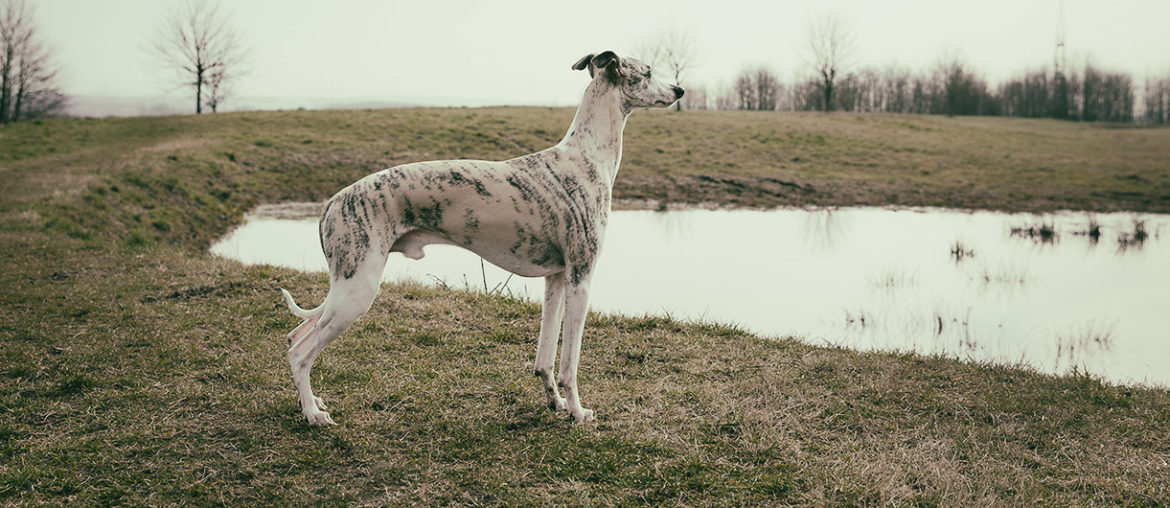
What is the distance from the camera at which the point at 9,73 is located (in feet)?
167

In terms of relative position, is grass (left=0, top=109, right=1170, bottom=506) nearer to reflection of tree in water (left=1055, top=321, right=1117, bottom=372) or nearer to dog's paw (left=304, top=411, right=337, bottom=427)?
dog's paw (left=304, top=411, right=337, bottom=427)

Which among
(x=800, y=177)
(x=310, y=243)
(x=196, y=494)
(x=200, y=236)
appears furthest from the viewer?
(x=800, y=177)

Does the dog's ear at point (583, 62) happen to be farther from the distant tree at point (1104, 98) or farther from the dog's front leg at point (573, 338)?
the distant tree at point (1104, 98)

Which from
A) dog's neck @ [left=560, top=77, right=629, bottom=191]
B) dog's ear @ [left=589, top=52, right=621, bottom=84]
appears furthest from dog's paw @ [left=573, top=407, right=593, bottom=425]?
dog's ear @ [left=589, top=52, right=621, bottom=84]

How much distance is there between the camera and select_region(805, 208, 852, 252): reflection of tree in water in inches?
682

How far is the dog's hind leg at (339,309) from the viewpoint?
183 inches

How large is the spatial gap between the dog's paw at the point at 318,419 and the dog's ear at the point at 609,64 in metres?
2.98

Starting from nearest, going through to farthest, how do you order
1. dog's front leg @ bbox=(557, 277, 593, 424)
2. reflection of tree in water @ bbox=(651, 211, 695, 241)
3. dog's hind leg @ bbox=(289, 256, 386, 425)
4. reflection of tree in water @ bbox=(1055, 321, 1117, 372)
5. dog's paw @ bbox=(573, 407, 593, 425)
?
dog's hind leg @ bbox=(289, 256, 386, 425)
dog's front leg @ bbox=(557, 277, 593, 424)
dog's paw @ bbox=(573, 407, 593, 425)
reflection of tree in water @ bbox=(1055, 321, 1117, 372)
reflection of tree in water @ bbox=(651, 211, 695, 241)

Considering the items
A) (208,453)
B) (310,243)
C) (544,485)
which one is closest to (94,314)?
(208,453)

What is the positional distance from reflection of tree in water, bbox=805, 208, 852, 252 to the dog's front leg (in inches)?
484

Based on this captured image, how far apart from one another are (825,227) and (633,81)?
1576 cm

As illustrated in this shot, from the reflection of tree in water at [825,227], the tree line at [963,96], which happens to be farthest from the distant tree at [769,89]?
the reflection of tree in water at [825,227]

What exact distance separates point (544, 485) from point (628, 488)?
0.48 m

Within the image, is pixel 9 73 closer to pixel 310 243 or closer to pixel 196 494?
pixel 310 243
